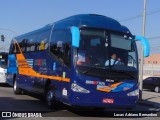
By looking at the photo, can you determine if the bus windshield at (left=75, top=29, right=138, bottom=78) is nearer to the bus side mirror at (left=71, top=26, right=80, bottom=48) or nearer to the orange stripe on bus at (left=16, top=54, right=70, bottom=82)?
the bus side mirror at (left=71, top=26, right=80, bottom=48)

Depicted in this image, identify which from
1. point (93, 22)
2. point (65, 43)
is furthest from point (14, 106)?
point (93, 22)

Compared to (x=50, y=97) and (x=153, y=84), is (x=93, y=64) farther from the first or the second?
(x=153, y=84)

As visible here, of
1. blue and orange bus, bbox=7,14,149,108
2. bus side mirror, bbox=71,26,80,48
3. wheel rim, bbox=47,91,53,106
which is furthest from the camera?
wheel rim, bbox=47,91,53,106

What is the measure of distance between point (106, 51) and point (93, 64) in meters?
0.70

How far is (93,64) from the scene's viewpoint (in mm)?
12703

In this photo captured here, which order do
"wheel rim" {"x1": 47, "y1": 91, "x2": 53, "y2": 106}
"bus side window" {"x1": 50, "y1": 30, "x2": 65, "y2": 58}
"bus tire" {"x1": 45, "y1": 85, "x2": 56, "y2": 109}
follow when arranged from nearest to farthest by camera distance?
"bus side window" {"x1": 50, "y1": 30, "x2": 65, "y2": 58} → "bus tire" {"x1": 45, "y1": 85, "x2": 56, "y2": 109} → "wheel rim" {"x1": 47, "y1": 91, "x2": 53, "y2": 106}

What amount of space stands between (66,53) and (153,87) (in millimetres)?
23258

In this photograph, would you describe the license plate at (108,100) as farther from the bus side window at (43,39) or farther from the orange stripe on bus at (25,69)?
the bus side window at (43,39)

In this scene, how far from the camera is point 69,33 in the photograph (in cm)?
1352

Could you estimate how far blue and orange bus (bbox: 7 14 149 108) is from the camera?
41.3 ft

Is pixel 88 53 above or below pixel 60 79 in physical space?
above

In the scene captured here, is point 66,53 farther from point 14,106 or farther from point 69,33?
point 14,106

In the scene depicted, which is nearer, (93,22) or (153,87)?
(93,22)

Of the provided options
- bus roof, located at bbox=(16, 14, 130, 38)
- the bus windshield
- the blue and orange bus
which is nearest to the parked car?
the blue and orange bus
